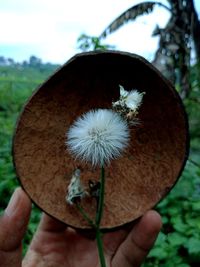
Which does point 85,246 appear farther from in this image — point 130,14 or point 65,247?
point 130,14

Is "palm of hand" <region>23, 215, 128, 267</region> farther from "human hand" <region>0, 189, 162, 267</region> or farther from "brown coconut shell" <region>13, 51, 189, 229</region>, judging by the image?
"brown coconut shell" <region>13, 51, 189, 229</region>

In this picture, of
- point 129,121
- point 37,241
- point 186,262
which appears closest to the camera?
point 129,121

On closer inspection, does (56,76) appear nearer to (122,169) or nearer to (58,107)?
(58,107)

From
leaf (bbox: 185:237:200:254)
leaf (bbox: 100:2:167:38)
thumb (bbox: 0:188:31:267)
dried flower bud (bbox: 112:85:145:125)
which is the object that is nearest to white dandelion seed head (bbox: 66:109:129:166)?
dried flower bud (bbox: 112:85:145:125)

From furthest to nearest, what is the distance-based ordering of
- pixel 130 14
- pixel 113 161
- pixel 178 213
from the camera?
1. pixel 130 14
2. pixel 178 213
3. pixel 113 161

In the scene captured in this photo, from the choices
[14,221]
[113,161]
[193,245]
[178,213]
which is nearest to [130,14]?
[178,213]

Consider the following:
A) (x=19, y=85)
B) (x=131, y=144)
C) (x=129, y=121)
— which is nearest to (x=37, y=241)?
(x=131, y=144)

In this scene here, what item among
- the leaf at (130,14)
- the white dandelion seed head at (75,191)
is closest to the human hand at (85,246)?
the white dandelion seed head at (75,191)
